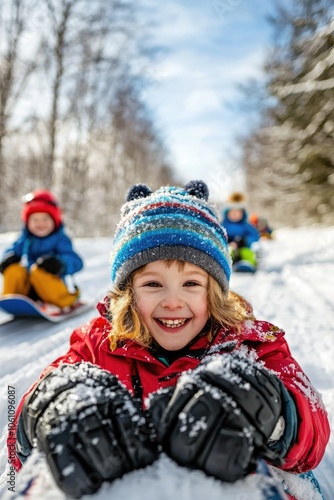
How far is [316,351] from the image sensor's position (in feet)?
7.94

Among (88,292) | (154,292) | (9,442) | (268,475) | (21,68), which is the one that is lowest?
(88,292)

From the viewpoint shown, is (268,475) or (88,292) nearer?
(268,475)

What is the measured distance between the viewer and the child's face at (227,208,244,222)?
7.07 m

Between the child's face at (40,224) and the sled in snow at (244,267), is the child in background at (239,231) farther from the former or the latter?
the child's face at (40,224)

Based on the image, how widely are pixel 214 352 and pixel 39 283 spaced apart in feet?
8.79

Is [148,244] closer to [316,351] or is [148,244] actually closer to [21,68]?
[316,351]

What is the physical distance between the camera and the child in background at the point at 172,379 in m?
0.73

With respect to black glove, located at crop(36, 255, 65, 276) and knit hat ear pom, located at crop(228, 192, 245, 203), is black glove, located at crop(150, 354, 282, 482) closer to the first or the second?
black glove, located at crop(36, 255, 65, 276)

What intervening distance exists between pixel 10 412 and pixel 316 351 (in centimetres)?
175

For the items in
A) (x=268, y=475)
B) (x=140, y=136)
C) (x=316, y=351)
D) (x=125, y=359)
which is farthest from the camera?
(x=140, y=136)

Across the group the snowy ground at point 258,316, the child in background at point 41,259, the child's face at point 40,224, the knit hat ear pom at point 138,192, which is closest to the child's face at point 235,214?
the snowy ground at point 258,316

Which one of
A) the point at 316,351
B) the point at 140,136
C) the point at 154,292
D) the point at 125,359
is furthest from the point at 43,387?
the point at 140,136

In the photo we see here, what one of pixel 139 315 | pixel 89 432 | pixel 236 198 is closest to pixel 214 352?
pixel 139 315

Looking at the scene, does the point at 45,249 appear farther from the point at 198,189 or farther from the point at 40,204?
the point at 198,189
